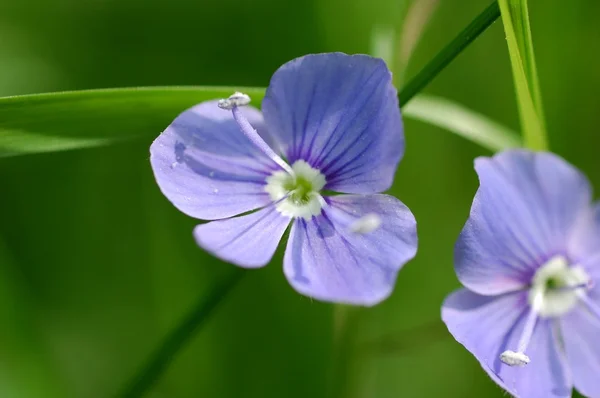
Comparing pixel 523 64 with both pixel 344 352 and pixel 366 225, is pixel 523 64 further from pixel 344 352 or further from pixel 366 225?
pixel 344 352

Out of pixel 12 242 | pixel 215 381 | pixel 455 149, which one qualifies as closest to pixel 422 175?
pixel 455 149

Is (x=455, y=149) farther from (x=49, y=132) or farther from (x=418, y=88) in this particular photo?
(x=49, y=132)

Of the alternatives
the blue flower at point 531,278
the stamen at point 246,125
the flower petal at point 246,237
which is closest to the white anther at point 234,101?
the stamen at point 246,125

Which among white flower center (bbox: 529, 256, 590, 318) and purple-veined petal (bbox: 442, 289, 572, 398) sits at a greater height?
white flower center (bbox: 529, 256, 590, 318)

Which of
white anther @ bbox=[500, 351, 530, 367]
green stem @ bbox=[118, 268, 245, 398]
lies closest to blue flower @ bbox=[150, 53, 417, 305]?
green stem @ bbox=[118, 268, 245, 398]

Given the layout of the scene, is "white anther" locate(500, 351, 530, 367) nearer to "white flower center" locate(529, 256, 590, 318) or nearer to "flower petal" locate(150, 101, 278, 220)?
"white flower center" locate(529, 256, 590, 318)

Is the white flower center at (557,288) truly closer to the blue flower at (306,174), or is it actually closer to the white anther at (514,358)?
the white anther at (514,358)
